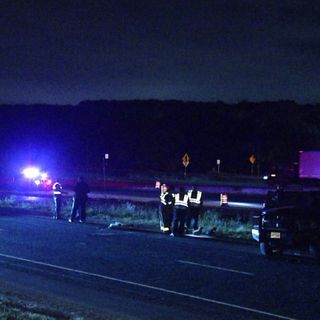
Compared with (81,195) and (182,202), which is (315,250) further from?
(81,195)

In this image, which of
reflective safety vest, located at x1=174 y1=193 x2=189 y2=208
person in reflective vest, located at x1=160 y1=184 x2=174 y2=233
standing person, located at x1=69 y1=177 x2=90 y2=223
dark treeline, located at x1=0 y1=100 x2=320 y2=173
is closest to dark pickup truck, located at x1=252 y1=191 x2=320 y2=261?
reflective safety vest, located at x1=174 y1=193 x2=189 y2=208

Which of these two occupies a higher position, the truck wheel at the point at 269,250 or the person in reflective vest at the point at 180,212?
the person in reflective vest at the point at 180,212

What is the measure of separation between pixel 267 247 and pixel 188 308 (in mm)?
7208

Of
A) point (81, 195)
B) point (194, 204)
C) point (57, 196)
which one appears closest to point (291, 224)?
point (194, 204)

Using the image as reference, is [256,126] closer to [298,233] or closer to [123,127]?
[123,127]

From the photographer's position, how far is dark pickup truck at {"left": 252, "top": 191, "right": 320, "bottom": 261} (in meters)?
17.0

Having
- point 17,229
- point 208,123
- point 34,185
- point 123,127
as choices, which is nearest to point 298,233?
point 17,229

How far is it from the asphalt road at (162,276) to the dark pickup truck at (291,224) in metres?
0.43

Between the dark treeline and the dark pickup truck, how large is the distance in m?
84.4

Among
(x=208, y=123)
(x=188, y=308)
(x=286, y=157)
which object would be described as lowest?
(x=188, y=308)

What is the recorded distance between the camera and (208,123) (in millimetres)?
161750

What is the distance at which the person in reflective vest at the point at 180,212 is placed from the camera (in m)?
23.4

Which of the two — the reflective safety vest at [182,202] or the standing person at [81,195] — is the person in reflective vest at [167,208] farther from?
the standing person at [81,195]

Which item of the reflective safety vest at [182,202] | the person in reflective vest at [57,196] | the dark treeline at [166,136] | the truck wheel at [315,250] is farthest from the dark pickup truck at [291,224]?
the dark treeline at [166,136]
